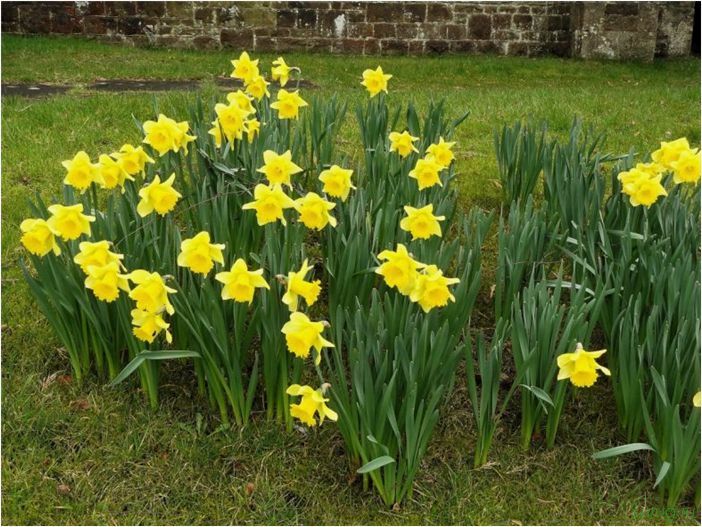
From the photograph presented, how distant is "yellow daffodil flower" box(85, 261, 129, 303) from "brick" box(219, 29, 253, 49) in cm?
870

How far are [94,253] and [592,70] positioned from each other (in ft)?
29.0

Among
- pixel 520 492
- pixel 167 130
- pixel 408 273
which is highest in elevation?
pixel 167 130

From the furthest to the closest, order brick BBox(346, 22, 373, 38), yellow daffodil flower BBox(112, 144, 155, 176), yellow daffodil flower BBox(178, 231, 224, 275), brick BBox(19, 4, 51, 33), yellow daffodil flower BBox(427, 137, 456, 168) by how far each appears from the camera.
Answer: brick BBox(346, 22, 373, 38) → brick BBox(19, 4, 51, 33) → yellow daffodil flower BBox(427, 137, 456, 168) → yellow daffodil flower BBox(112, 144, 155, 176) → yellow daffodil flower BBox(178, 231, 224, 275)

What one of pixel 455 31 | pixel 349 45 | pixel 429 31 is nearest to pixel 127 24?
pixel 349 45

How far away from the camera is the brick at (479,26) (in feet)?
35.0

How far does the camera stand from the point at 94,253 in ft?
6.91

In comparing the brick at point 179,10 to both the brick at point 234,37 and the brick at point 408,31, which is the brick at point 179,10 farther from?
the brick at point 408,31

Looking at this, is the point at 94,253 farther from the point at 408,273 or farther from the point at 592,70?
the point at 592,70

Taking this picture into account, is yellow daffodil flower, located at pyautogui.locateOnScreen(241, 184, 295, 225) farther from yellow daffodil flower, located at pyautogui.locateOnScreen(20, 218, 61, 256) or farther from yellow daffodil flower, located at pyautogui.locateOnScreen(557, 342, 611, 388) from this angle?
yellow daffodil flower, located at pyautogui.locateOnScreen(557, 342, 611, 388)

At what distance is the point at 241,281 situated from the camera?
2.07 meters

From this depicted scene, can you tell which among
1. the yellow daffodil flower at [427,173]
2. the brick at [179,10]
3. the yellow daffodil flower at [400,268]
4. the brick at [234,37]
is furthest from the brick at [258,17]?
the yellow daffodil flower at [400,268]

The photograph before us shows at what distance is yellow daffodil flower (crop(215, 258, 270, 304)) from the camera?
2.07 m

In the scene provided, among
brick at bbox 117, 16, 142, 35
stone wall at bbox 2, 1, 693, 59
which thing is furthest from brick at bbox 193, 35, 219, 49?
brick at bbox 117, 16, 142, 35

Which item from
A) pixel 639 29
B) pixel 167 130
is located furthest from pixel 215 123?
pixel 639 29
